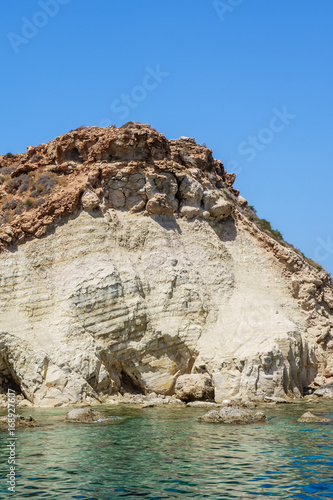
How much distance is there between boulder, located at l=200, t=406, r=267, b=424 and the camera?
22.1m

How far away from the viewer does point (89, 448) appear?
17281 mm

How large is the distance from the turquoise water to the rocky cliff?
704 cm

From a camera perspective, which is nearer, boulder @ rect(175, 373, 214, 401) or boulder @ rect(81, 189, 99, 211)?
boulder @ rect(175, 373, 214, 401)

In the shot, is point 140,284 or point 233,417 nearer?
point 233,417

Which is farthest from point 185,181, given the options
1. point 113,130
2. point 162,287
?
point 162,287

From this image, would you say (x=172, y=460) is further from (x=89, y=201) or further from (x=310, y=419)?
(x=89, y=201)

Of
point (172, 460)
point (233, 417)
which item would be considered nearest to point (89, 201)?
point (233, 417)

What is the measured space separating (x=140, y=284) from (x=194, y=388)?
678 cm

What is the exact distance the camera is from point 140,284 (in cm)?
3325

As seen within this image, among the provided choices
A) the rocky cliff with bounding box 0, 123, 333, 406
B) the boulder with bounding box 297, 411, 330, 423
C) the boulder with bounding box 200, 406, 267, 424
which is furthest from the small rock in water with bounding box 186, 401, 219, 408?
the boulder with bounding box 297, 411, 330, 423

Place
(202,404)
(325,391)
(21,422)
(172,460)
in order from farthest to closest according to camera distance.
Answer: (325,391)
(202,404)
(21,422)
(172,460)

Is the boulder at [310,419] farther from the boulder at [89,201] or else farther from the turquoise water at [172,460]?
the boulder at [89,201]

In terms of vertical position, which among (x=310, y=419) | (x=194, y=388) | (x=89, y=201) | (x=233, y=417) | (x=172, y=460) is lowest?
(x=172, y=460)

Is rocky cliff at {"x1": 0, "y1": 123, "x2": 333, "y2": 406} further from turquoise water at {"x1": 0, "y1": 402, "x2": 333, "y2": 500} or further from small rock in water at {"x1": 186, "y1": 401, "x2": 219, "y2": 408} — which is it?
turquoise water at {"x1": 0, "y1": 402, "x2": 333, "y2": 500}
